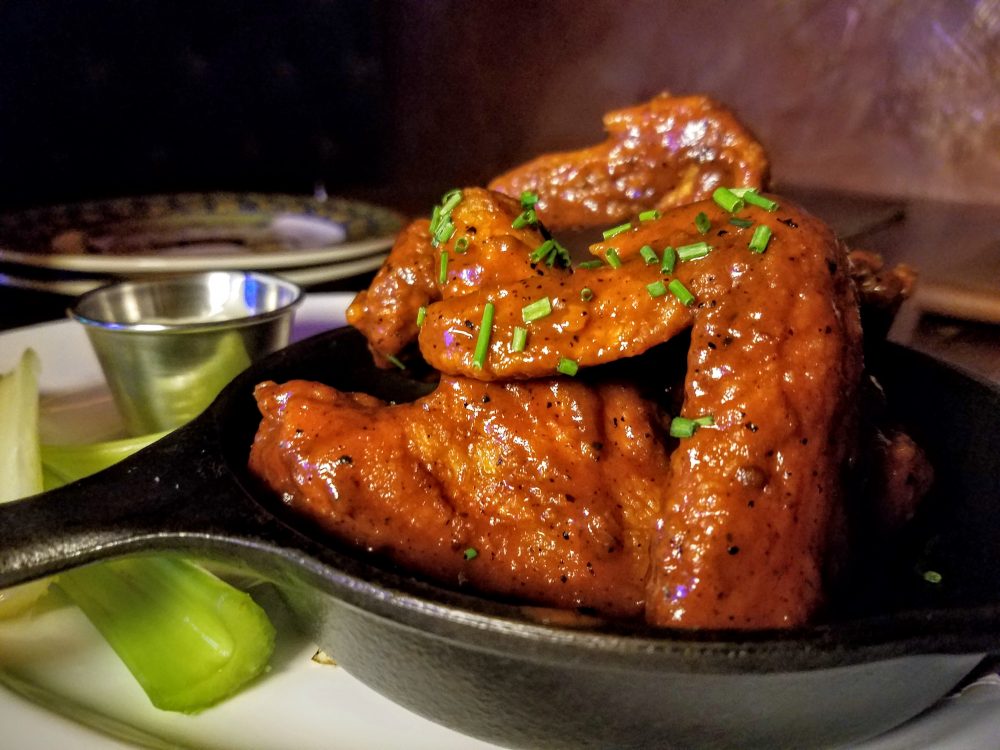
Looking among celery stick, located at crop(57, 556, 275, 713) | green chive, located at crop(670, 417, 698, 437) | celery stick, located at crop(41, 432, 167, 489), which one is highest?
green chive, located at crop(670, 417, 698, 437)

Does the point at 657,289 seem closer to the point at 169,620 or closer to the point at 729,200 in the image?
the point at 729,200

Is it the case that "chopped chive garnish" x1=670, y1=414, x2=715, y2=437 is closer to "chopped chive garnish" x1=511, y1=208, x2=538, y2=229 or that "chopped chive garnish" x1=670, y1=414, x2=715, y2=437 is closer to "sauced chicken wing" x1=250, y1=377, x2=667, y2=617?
"sauced chicken wing" x1=250, y1=377, x2=667, y2=617

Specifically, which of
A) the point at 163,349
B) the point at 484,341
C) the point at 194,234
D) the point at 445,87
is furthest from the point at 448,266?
the point at 445,87

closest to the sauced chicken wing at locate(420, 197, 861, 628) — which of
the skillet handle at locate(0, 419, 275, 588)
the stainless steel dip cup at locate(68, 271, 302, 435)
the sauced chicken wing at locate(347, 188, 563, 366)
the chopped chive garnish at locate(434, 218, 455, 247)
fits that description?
the sauced chicken wing at locate(347, 188, 563, 366)

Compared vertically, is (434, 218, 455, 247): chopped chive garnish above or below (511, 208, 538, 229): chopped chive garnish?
below

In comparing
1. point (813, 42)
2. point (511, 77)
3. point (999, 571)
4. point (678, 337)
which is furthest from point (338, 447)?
point (511, 77)

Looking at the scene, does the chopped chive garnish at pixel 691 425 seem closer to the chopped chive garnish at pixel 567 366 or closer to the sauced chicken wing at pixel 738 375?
the sauced chicken wing at pixel 738 375
